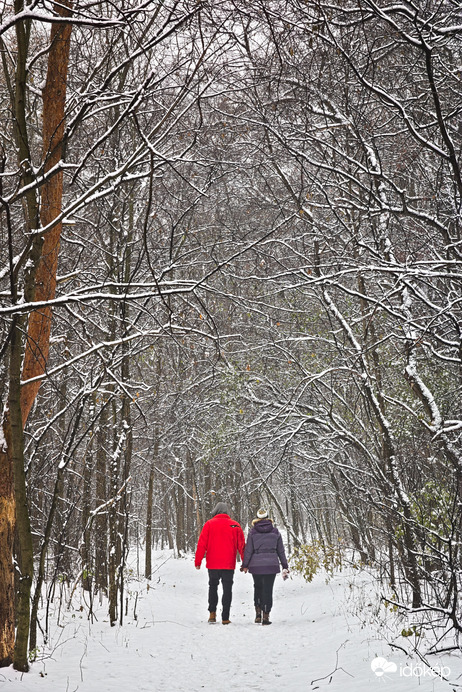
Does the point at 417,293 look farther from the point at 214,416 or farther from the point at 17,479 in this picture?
the point at 214,416

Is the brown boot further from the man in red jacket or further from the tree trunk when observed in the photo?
the tree trunk

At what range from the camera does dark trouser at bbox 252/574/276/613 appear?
797 centimetres

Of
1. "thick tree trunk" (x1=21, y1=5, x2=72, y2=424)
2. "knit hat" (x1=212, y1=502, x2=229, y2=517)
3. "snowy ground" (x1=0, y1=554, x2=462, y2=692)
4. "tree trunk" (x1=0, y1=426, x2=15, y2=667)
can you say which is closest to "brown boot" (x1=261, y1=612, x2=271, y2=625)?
"snowy ground" (x1=0, y1=554, x2=462, y2=692)

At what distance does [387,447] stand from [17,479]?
504cm

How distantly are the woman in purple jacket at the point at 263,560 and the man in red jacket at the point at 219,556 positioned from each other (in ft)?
0.67

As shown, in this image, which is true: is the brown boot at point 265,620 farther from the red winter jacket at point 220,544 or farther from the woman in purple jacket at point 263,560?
the red winter jacket at point 220,544

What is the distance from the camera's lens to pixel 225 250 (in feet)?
35.8

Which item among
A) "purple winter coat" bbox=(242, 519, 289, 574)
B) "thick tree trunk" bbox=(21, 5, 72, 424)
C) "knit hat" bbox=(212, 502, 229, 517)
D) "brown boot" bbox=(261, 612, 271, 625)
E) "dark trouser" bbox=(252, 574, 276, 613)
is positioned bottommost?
"brown boot" bbox=(261, 612, 271, 625)

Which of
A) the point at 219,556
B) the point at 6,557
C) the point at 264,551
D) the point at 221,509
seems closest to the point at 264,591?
the point at 264,551

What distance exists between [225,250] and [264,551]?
223 inches

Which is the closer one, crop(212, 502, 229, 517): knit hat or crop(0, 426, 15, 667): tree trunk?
crop(0, 426, 15, 667): tree trunk

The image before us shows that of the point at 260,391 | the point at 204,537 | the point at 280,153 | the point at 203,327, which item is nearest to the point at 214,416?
the point at 260,391

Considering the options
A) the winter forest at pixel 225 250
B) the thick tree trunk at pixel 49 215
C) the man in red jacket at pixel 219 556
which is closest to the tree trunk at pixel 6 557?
the winter forest at pixel 225 250

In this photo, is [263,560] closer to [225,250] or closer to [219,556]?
[219,556]
